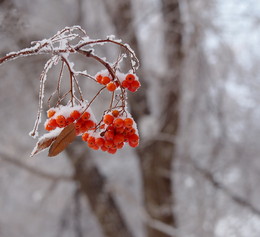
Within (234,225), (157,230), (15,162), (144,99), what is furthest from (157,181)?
(15,162)

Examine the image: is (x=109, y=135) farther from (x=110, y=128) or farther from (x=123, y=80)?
(x=123, y=80)

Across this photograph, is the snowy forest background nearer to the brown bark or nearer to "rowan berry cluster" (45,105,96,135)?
the brown bark

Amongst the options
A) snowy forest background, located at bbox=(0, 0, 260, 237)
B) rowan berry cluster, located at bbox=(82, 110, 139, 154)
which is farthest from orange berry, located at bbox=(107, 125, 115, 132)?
snowy forest background, located at bbox=(0, 0, 260, 237)

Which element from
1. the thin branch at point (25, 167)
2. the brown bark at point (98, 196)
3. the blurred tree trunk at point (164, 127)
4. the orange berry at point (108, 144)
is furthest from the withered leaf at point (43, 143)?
the thin branch at point (25, 167)

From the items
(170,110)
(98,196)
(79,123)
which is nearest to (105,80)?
(79,123)

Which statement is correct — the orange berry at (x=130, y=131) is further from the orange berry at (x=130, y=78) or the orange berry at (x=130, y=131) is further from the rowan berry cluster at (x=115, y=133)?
the orange berry at (x=130, y=78)

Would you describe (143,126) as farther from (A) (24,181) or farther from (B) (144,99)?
(A) (24,181)
